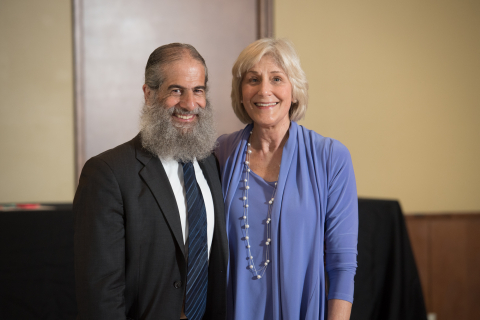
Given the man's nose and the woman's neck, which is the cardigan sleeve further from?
the man's nose

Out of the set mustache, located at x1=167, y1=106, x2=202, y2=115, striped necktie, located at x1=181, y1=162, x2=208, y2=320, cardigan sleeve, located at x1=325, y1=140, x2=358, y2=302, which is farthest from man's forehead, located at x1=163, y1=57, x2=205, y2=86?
cardigan sleeve, located at x1=325, y1=140, x2=358, y2=302

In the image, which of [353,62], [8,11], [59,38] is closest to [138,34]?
[59,38]

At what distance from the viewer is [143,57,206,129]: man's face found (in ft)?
5.10

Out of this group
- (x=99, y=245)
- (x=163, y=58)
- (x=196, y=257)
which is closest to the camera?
(x=99, y=245)

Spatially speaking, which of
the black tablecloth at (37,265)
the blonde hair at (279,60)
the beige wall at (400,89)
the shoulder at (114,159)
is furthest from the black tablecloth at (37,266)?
the beige wall at (400,89)

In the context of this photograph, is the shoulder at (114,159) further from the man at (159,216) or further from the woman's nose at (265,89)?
the woman's nose at (265,89)

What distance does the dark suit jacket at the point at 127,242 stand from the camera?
1.34m

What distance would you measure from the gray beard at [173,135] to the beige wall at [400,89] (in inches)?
85.2

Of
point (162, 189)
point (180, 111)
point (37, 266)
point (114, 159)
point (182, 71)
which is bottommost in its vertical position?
point (37, 266)

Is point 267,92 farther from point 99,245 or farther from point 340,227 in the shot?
point 99,245

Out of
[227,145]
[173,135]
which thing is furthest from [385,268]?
[173,135]

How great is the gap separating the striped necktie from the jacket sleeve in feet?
0.76

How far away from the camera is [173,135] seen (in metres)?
1.59

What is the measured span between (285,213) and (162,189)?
50 centimetres
